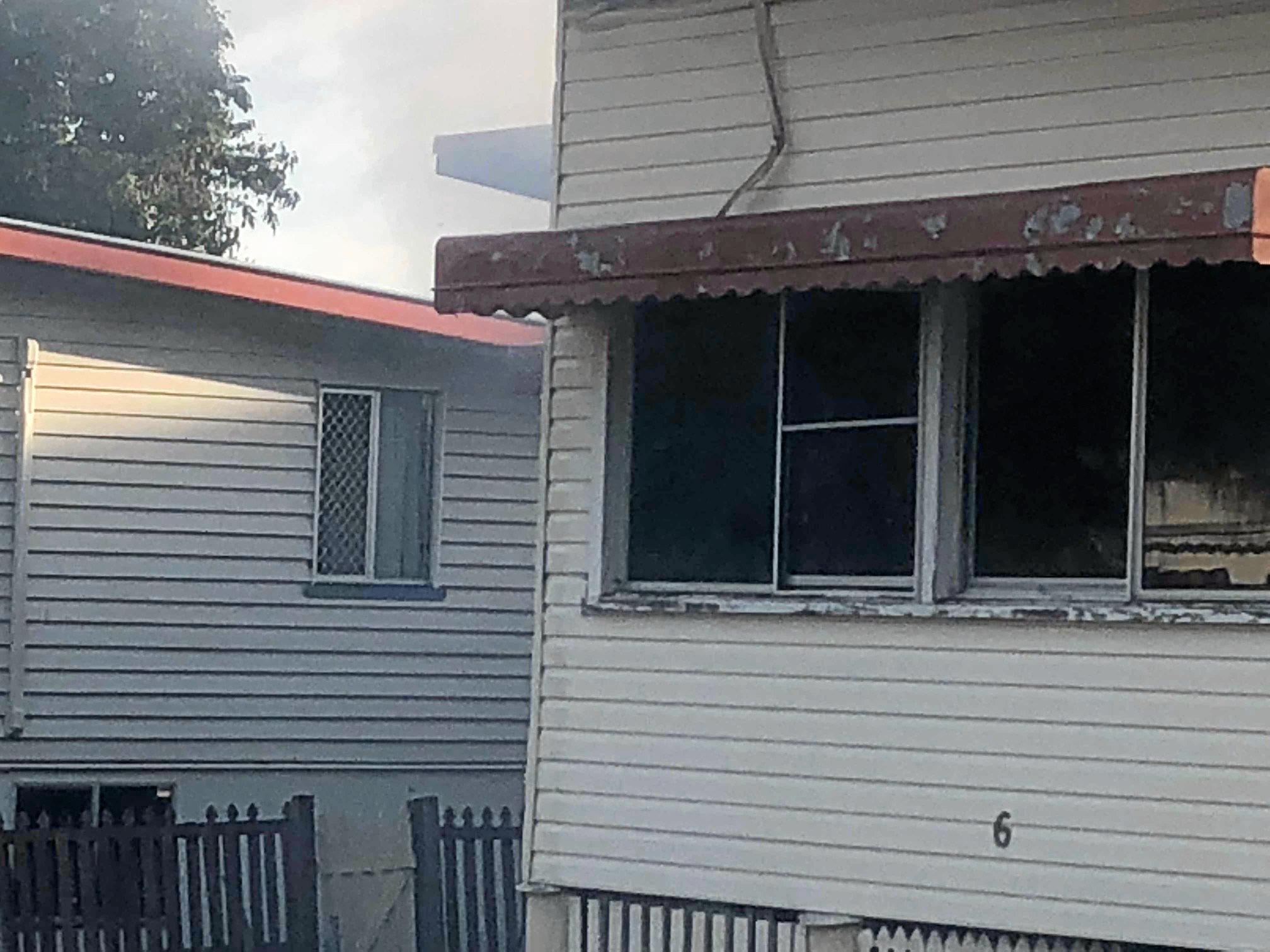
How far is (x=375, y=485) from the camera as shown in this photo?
15172mm

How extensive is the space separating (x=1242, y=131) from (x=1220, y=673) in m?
1.87

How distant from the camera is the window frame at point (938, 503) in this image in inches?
344

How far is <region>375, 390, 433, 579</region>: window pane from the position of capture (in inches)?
599

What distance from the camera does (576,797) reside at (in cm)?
1017

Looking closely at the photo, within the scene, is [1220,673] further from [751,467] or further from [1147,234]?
[751,467]

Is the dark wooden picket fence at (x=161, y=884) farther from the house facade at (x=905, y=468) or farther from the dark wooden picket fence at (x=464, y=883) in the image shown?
the house facade at (x=905, y=468)

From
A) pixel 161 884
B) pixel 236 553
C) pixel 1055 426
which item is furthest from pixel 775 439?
pixel 236 553

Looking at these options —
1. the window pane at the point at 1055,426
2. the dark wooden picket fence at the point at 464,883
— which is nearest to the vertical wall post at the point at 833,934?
the window pane at the point at 1055,426

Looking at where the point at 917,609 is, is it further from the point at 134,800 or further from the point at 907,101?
the point at 134,800

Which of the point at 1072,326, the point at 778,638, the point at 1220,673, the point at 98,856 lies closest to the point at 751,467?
the point at 778,638

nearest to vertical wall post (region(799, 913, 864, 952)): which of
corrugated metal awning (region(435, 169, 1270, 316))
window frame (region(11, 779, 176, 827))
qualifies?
corrugated metal awning (region(435, 169, 1270, 316))

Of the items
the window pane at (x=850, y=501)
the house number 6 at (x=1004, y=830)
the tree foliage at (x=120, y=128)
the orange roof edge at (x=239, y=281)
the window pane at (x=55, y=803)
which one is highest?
the tree foliage at (x=120, y=128)

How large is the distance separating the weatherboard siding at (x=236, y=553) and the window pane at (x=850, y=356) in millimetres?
5510

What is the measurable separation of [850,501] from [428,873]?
4757 millimetres
